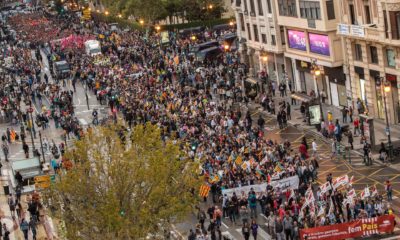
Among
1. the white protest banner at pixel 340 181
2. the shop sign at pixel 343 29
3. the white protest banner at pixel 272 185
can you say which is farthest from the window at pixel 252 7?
the white protest banner at pixel 340 181

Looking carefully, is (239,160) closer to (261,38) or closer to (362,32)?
(362,32)

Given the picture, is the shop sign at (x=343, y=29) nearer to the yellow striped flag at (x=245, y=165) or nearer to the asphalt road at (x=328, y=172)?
the asphalt road at (x=328, y=172)

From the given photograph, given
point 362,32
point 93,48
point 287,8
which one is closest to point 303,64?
point 287,8

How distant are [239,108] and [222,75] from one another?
11641mm

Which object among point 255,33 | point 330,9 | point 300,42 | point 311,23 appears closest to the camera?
point 330,9

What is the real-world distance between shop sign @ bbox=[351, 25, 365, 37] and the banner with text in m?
29.9

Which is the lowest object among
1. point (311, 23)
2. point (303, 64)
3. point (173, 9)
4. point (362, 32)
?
point (303, 64)

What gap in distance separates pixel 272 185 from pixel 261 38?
45002 mm

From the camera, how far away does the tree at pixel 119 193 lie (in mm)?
50406

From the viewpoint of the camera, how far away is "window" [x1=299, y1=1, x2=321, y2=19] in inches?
3452

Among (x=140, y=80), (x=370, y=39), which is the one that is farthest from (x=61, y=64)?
(x=370, y=39)

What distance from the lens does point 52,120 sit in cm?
10019

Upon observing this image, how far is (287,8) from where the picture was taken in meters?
95.1

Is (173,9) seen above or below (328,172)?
above
